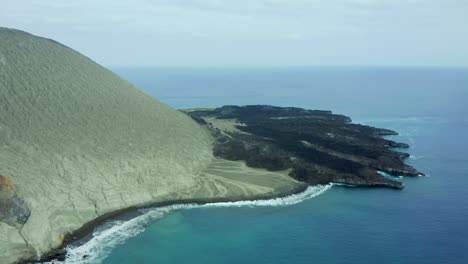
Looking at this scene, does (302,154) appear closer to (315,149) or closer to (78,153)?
(315,149)

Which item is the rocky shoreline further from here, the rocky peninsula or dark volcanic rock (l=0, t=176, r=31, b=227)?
dark volcanic rock (l=0, t=176, r=31, b=227)

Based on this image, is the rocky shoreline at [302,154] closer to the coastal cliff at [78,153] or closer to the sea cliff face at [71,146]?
the coastal cliff at [78,153]

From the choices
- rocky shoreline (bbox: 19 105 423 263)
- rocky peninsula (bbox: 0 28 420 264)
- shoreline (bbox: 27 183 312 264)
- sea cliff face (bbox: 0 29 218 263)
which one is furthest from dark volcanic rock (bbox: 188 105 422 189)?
sea cliff face (bbox: 0 29 218 263)

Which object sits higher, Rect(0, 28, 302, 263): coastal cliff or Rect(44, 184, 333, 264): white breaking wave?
Rect(0, 28, 302, 263): coastal cliff

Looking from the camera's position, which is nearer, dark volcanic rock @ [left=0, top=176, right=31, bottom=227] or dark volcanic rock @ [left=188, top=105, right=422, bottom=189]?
dark volcanic rock @ [left=0, top=176, right=31, bottom=227]

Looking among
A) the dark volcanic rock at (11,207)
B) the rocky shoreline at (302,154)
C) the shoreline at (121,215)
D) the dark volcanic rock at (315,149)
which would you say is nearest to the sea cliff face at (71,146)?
the dark volcanic rock at (11,207)
